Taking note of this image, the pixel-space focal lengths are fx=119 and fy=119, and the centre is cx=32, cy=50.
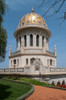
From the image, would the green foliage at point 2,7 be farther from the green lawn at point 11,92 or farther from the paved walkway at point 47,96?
the paved walkway at point 47,96

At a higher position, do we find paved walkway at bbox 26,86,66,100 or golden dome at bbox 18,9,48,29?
golden dome at bbox 18,9,48,29

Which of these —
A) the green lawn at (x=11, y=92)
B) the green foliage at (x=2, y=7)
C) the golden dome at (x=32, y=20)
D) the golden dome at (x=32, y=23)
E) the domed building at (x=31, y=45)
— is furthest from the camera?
the golden dome at (x=32, y=20)

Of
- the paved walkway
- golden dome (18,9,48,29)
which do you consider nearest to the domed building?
golden dome (18,9,48,29)

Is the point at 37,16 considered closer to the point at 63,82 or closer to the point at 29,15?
the point at 29,15

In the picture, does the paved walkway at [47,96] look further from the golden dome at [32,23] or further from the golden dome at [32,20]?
the golden dome at [32,20]

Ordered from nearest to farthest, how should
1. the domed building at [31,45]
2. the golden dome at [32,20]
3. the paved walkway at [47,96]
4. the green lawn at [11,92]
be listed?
the green lawn at [11,92] < the paved walkway at [47,96] < the domed building at [31,45] < the golden dome at [32,20]

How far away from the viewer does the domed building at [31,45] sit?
2825 centimetres

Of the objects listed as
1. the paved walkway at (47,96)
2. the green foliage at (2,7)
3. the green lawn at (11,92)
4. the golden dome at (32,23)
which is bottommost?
the paved walkway at (47,96)

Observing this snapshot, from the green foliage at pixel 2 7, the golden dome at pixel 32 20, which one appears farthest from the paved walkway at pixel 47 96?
the golden dome at pixel 32 20

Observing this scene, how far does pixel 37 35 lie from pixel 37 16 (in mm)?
5484

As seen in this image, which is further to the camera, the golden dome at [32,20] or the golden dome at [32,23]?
the golden dome at [32,20]

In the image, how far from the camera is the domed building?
28250 millimetres

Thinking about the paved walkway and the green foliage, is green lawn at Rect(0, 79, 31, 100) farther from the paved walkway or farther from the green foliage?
the green foliage

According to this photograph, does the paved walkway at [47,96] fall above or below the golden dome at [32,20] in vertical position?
below
